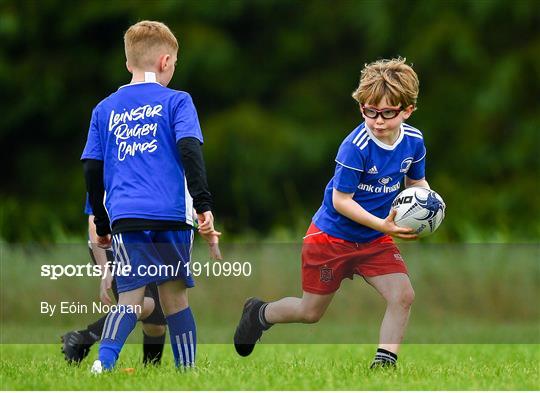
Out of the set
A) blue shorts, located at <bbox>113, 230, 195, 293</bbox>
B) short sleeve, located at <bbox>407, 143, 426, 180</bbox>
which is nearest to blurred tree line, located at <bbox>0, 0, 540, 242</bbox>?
short sleeve, located at <bbox>407, 143, 426, 180</bbox>

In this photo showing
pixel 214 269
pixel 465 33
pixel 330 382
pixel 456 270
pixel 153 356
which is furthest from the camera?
pixel 465 33

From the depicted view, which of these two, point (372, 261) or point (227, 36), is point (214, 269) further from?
point (227, 36)

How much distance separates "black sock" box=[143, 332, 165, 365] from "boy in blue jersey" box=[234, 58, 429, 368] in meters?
0.66

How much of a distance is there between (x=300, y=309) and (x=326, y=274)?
240mm

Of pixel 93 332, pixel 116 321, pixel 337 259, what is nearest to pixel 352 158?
pixel 337 259

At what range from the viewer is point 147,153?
5398 mm

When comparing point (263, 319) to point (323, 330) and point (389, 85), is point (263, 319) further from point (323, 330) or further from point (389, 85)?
point (323, 330)

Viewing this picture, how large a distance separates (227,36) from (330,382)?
1226 centimetres

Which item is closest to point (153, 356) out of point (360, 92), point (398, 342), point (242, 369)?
point (242, 369)

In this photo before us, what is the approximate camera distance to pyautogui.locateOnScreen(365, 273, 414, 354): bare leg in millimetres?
5723

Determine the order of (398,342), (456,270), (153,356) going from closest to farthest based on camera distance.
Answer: (398,342), (153,356), (456,270)

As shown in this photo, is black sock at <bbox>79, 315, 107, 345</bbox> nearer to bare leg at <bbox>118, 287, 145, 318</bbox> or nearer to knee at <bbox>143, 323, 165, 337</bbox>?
knee at <bbox>143, 323, 165, 337</bbox>

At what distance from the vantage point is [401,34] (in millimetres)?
16422

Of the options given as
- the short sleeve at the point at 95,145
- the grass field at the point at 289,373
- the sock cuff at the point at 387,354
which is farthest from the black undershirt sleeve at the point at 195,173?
the sock cuff at the point at 387,354
